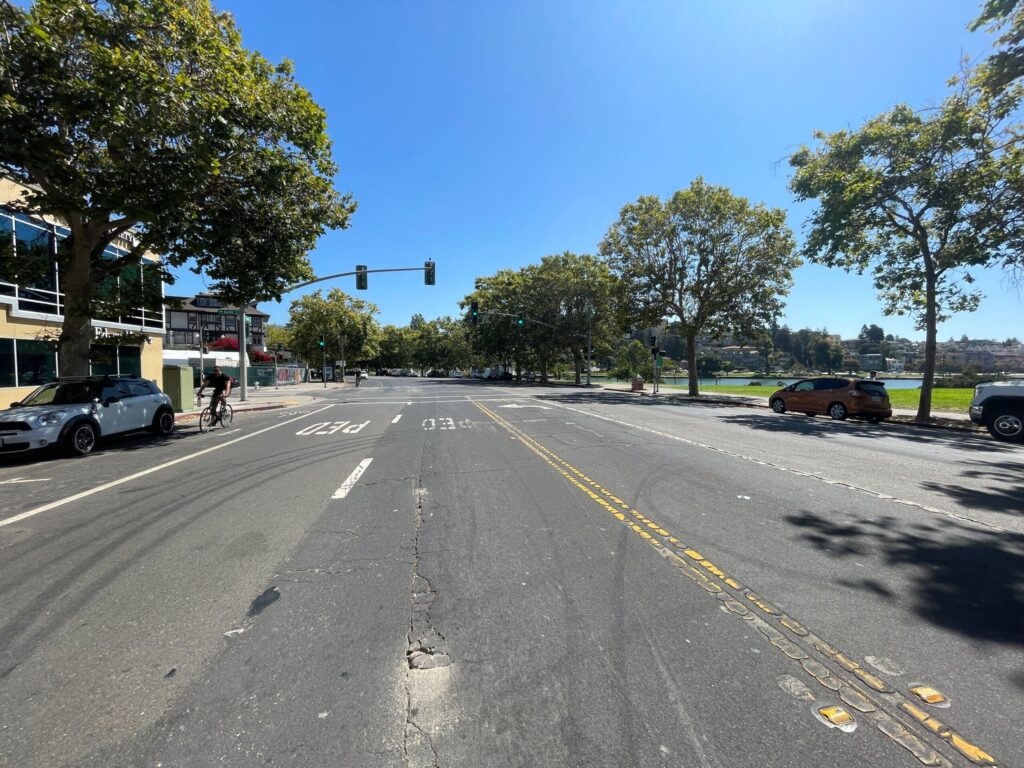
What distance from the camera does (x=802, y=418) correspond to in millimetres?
19344

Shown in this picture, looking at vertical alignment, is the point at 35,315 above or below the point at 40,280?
below

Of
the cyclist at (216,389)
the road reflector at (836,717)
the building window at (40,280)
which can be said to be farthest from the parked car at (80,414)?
the road reflector at (836,717)

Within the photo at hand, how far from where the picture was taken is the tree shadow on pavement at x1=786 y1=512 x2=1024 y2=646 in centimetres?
346

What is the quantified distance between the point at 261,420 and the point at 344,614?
16519 mm

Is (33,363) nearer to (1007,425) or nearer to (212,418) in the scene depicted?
(212,418)

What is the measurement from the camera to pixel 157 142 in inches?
381

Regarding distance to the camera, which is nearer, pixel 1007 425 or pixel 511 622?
pixel 511 622

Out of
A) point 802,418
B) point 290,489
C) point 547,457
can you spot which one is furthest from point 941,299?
point 290,489

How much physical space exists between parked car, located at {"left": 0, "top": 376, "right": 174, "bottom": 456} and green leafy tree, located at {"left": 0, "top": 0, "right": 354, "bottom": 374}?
72.2 inches

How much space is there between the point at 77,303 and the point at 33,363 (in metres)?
8.49

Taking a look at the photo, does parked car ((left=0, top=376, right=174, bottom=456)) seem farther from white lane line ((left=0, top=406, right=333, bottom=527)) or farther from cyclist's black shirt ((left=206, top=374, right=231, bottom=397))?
white lane line ((left=0, top=406, right=333, bottom=527))

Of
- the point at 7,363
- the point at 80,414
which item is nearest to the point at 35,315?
the point at 7,363

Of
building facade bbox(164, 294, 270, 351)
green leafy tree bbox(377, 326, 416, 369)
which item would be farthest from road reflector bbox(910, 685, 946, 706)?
green leafy tree bbox(377, 326, 416, 369)

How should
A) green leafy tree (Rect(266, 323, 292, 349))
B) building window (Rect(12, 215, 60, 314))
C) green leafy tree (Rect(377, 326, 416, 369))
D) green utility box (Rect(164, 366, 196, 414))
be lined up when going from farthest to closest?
green leafy tree (Rect(377, 326, 416, 369)) → green leafy tree (Rect(266, 323, 292, 349)) → green utility box (Rect(164, 366, 196, 414)) → building window (Rect(12, 215, 60, 314))
